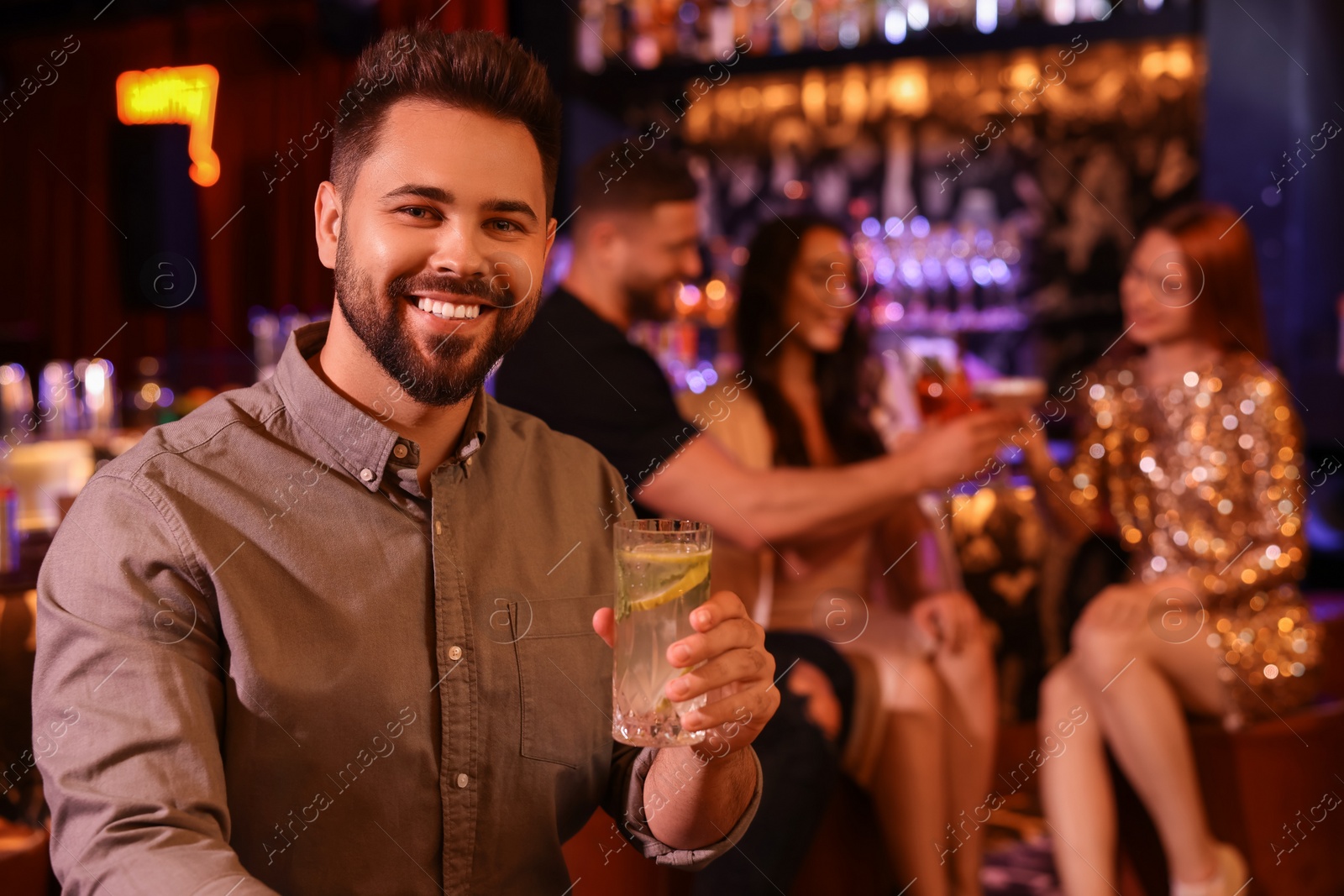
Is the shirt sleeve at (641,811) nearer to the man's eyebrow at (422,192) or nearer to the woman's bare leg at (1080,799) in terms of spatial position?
the man's eyebrow at (422,192)

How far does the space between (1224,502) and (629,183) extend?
1.51m

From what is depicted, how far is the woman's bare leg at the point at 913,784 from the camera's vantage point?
2096mm

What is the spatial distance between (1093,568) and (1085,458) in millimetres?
279

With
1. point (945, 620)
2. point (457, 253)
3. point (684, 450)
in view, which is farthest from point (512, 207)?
point (945, 620)

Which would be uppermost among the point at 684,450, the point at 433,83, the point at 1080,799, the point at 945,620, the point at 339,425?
the point at 433,83

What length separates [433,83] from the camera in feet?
3.75

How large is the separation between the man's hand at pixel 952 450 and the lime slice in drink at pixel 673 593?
1.32 meters

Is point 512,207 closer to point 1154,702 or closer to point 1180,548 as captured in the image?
point 1154,702

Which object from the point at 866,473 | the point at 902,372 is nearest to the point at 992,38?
the point at 902,372

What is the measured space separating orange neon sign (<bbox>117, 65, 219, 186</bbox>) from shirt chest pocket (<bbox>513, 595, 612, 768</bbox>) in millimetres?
4429

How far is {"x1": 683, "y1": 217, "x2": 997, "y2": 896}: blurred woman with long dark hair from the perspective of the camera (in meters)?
2.12

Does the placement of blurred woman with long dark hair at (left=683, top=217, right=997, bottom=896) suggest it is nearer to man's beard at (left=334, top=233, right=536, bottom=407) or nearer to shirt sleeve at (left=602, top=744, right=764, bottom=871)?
shirt sleeve at (left=602, top=744, right=764, bottom=871)

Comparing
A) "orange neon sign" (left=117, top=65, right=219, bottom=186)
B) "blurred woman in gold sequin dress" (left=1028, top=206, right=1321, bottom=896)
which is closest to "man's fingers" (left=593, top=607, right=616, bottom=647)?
"blurred woman in gold sequin dress" (left=1028, top=206, right=1321, bottom=896)

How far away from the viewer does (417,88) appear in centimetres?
115
